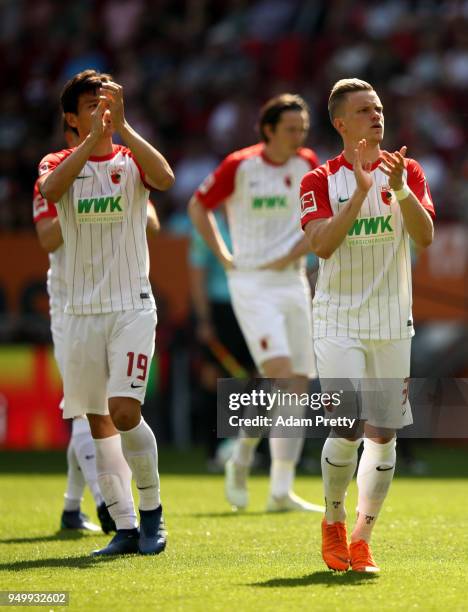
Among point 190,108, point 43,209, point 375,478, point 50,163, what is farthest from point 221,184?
point 190,108

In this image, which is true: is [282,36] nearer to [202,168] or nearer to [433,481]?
[202,168]

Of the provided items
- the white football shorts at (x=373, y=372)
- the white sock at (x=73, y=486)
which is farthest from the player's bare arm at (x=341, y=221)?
the white sock at (x=73, y=486)

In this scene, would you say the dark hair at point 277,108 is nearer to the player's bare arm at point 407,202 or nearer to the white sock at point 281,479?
the white sock at point 281,479

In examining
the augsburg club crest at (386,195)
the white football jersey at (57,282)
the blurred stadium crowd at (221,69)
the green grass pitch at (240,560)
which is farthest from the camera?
the blurred stadium crowd at (221,69)

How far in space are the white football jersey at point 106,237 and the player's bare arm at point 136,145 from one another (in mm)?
191

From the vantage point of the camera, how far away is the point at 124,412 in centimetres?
696

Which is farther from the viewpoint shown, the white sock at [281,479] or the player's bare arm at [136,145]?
the white sock at [281,479]

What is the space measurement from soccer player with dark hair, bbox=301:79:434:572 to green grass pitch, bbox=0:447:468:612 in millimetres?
388

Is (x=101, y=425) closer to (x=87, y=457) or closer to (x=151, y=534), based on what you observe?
(x=151, y=534)

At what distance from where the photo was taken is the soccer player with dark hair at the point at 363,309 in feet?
21.1

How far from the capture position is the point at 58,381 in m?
15.4

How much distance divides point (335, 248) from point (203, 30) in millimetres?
15635

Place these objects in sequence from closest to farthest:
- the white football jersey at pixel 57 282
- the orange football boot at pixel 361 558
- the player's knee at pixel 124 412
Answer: the orange football boot at pixel 361 558 < the player's knee at pixel 124 412 < the white football jersey at pixel 57 282

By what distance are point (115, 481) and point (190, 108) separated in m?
13.0
